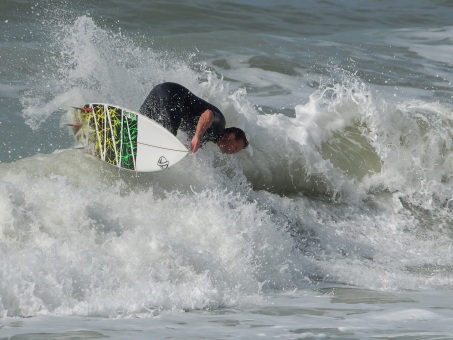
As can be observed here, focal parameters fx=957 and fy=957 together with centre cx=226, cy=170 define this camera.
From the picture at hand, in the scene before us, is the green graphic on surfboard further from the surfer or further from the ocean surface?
the surfer

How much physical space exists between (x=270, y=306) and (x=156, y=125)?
2.36 m

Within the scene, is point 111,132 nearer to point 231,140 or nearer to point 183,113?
point 183,113

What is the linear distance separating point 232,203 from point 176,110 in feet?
3.24

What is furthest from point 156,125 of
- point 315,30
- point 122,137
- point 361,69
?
point 315,30

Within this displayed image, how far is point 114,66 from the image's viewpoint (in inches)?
384

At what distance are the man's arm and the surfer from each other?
0.31ft

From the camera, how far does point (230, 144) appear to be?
8.34 metres

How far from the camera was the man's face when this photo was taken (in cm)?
829

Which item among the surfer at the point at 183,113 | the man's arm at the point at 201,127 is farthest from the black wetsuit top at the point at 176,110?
the man's arm at the point at 201,127

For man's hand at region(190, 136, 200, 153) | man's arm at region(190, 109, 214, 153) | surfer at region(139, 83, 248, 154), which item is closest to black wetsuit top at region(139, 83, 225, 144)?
surfer at region(139, 83, 248, 154)

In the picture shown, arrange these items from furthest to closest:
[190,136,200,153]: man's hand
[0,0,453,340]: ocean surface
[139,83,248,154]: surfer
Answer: [139,83,248,154]: surfer < [190,136,200,153]: man's hand < [0,0,453,340]: ocean surface

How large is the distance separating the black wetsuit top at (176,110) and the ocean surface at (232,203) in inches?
12.5

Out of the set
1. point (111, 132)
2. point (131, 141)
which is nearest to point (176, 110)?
point (131, 141)

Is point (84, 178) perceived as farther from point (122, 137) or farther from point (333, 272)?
point (333, 272)
